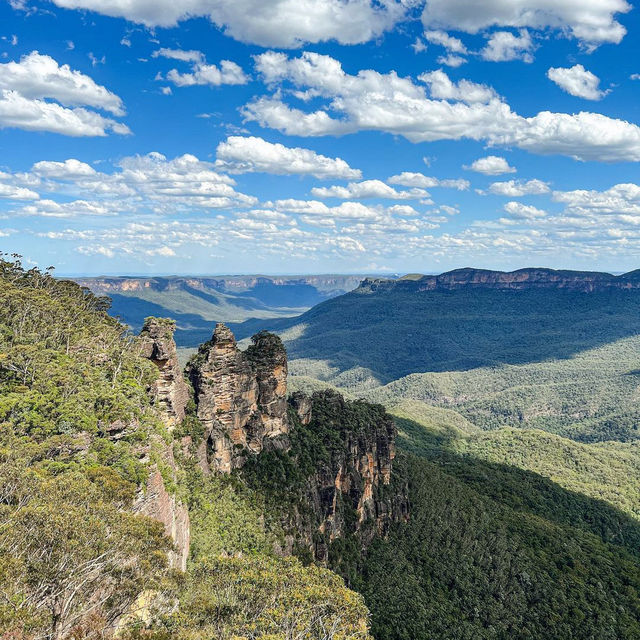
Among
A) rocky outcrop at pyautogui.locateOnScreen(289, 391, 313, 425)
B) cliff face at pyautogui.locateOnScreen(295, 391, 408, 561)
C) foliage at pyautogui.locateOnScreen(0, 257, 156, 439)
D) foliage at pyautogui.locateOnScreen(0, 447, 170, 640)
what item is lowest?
cliff face at pyautogui.locateOnScreen(295, 391, 408, 561)

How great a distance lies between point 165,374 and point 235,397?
386 inches

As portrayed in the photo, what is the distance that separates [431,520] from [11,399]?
203 feet

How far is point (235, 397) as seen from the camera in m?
Answer: 56.2

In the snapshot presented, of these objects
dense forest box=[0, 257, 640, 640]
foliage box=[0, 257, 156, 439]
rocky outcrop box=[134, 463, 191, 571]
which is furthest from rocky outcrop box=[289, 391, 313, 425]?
rocky outcrop box=[134, 463, 191, 571]

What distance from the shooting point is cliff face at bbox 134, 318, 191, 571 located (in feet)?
106

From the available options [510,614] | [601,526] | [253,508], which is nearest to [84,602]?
[253,508]

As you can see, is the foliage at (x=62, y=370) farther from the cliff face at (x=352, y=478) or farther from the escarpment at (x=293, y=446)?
the cliff face at (x=352, y=478)

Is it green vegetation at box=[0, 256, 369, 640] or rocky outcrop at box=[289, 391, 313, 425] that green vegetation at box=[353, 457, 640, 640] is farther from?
green vegetation at box=[0, 256, 369, 640]

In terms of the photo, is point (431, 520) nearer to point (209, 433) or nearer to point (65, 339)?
point (209, 433)

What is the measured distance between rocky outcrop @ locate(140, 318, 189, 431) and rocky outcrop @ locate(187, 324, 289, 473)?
317cm

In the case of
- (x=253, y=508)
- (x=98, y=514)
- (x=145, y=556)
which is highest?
(x=98, y=514)

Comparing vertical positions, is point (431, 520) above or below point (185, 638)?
below

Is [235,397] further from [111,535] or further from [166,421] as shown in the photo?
[111,535]

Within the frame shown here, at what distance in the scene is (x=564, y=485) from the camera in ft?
390
